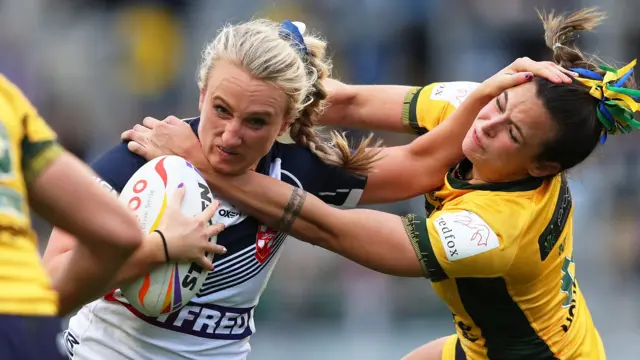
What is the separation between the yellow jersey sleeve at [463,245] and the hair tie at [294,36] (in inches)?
30.9

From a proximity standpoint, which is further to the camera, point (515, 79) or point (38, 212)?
point (515, 79)

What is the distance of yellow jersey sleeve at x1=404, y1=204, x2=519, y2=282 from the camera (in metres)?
3.74

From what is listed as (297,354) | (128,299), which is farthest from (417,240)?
(297,354)

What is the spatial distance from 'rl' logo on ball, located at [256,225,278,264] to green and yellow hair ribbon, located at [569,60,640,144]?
1.30 m

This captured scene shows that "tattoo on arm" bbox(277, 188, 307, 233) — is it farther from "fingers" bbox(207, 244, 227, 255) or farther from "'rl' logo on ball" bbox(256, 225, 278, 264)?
"fingers" bbox(207, 244, 227, 255)

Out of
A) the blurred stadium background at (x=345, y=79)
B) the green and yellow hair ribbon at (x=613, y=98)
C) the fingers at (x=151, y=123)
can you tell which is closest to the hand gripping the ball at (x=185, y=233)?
the fingers at (x=151, y=123)

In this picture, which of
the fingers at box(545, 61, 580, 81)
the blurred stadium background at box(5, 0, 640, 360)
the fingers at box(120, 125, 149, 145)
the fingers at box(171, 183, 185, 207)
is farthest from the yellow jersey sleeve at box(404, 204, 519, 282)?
the blurred stadium background at box(5, 0, 640, 360)

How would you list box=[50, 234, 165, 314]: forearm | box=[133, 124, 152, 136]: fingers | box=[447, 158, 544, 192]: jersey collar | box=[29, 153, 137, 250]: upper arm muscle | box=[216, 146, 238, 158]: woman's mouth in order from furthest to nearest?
1. box=[447, 158, 544, 192]: jersey collar
2. box=[133, 124, 152, 136]: fingers
3. box=[216, 146, 238, 158]: woman's mouth
4. box=[50, 234, 165, 314]: forearm
5. box=[29, 153, 137, 250]: upper arm muscle

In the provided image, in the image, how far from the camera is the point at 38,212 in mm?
2400

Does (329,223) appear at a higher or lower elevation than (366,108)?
lower

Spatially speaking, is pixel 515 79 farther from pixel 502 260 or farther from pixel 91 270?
pixel 91 270

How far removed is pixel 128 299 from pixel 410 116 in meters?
1.60

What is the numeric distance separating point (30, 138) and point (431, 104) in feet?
7.63

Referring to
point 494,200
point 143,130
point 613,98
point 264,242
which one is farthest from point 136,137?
point 613,98
